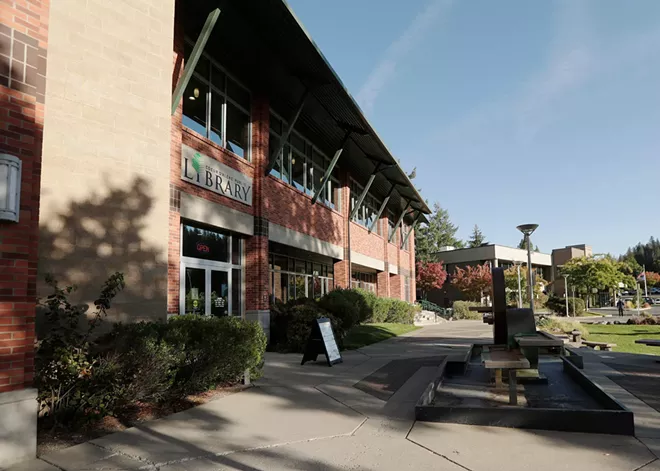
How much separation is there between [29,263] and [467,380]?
6.91 metres

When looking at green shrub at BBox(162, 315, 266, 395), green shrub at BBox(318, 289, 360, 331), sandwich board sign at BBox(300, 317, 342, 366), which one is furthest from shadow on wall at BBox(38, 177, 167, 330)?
green shrub at BBox(318, 289, 360, 331)

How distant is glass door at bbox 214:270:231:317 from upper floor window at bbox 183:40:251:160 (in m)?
3.60

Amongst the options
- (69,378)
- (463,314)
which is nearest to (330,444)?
(69,378)

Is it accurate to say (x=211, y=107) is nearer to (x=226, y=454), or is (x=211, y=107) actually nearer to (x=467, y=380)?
(x=467, y=380)

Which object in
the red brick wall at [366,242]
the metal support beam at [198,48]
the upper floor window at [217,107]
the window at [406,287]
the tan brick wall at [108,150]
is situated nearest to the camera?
the tan brick wall at [108,150]

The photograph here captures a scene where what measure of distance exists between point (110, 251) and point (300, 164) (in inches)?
493

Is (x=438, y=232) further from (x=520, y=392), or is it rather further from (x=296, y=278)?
(x=520, y=392)

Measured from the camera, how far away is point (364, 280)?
98.0ft

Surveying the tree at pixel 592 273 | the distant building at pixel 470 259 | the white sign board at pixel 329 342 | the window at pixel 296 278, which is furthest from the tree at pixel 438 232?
the white sign board at pixel 329 342

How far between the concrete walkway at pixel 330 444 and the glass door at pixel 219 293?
21.1 feet

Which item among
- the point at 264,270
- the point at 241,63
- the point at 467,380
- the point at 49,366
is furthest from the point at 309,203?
the point at 49,366

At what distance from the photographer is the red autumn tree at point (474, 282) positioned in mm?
43875

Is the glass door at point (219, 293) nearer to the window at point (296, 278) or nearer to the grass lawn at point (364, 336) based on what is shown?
the grass lawn at point (364, 336)

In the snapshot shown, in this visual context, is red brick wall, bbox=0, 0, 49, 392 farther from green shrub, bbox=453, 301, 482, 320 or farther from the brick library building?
green shrub, bbox=453, 301, 482, 320
